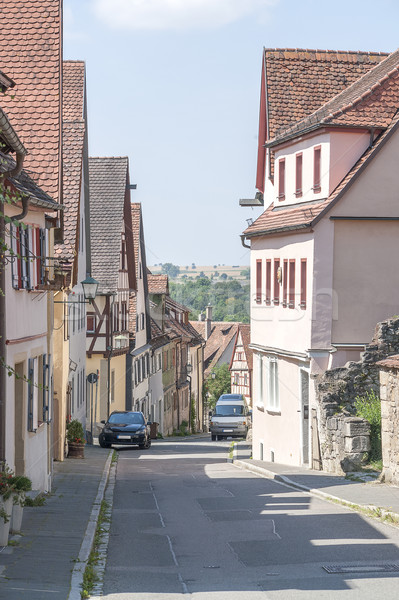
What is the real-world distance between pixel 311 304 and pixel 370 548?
1312 cm

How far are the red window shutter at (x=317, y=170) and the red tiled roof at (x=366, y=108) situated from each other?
2.27 feet

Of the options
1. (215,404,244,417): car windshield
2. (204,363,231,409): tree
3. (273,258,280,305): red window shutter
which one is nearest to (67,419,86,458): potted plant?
(273,258,280,305): red window shutter

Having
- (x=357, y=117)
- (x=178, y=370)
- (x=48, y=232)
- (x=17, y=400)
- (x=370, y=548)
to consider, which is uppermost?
(x=357, y=117)

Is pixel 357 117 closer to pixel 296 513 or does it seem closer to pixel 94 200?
pixel 296 513

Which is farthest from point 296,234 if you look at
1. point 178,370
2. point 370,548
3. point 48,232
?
point 178,370

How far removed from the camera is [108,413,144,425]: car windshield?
3569 cm

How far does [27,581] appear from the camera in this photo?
9852 mm

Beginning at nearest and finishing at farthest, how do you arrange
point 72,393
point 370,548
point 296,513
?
1. point 370,548
2. point 296,513
3. point 72,393

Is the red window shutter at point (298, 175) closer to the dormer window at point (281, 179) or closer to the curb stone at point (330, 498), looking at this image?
the dormer window at point (281, 179)

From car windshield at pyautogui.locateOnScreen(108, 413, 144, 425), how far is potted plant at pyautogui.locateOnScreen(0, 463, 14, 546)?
75.2ft

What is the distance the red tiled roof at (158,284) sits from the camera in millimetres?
58406

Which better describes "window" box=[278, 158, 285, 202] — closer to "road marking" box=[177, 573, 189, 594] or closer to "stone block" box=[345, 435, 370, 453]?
"stone block" box=[345, 435, 370, 453]

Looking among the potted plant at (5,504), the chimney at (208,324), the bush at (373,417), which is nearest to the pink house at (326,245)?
the bush at (373,417)

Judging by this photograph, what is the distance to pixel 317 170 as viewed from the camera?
25.7 m
